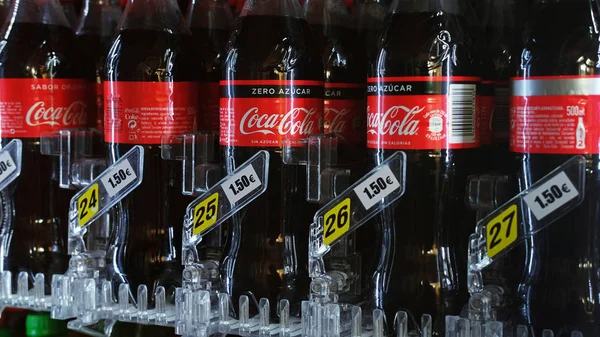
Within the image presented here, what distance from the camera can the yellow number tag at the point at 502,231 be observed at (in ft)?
4.66

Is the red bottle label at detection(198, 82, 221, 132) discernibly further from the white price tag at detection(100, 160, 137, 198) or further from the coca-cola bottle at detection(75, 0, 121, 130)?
the coca-cola bottle at detection(75, 0, 121, 130)

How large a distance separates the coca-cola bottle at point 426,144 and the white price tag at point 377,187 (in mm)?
52

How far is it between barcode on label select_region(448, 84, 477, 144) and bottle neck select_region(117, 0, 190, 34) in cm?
68


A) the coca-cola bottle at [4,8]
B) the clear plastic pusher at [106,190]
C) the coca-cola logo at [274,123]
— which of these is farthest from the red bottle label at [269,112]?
the coca-cola bottle at [4,8]

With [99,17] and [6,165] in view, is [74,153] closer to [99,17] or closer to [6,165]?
[6,165]

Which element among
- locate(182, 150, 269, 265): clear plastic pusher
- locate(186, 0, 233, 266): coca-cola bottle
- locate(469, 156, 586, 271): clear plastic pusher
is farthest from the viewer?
locate(186, 0, 233, 266): coca-cola bottle

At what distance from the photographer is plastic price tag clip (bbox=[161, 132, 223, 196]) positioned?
175 centimetres

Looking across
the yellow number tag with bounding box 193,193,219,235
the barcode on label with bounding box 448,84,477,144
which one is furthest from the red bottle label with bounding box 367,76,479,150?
the yellow number tag with bounding box 193,193,219,235

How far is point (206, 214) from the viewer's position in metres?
1.69

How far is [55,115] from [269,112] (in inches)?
24.5

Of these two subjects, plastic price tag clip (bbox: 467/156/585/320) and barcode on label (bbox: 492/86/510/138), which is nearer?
plastic price tag clip (bbox: 467/156/585/320)

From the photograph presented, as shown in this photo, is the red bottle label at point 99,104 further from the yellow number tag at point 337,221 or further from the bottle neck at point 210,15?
the yellow number tag at point 337,221

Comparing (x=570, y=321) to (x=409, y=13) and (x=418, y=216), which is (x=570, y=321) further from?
(x=409, y=13)

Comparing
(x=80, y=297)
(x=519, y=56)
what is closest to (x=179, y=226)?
(x=80, y=297)
